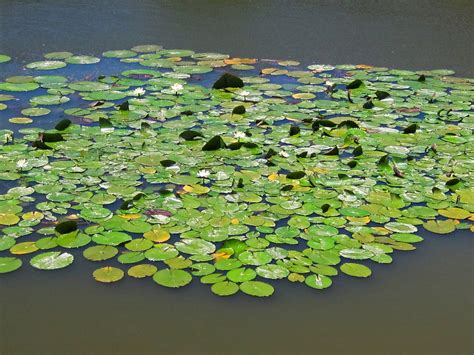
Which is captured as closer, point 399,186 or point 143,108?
point 399,186

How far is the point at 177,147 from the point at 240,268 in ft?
4.05

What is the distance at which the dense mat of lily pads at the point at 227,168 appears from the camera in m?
2.90

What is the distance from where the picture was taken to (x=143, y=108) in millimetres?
4426

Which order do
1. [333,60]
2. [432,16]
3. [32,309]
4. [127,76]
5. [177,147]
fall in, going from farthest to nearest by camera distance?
[432,16] < [333,60] < [127,76] < [177,147] < [32,309]

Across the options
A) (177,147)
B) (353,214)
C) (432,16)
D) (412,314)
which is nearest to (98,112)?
(177,147)

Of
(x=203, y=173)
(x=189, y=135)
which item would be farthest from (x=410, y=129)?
(x=203, y=173)

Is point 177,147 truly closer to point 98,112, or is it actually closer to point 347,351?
point 98,112

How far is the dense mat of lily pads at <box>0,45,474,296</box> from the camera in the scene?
2.90 m

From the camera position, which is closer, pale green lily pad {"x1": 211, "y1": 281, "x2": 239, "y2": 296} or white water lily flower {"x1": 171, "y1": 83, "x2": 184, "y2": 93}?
pale green lily pad {"x1": 211, "y1": 281, "x2": 239, "y2": 296}

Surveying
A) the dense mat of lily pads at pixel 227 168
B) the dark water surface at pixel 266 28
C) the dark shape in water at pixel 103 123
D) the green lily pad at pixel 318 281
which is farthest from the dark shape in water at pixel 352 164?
the dark water surface at pixel 266 28

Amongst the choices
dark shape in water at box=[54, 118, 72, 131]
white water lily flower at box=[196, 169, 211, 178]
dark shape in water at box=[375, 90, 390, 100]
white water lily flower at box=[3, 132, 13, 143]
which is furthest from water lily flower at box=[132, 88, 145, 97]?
dark shape in water at box=[375, 90, 390, 100]

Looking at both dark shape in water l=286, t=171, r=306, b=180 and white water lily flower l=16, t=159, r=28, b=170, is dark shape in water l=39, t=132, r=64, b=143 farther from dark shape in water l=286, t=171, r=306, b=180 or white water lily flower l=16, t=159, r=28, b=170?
dark shape in water l=286, t=171, r=306, b=180

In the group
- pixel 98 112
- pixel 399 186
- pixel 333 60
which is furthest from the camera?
pixel 333 60

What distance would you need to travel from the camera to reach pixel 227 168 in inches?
144
